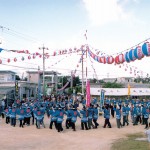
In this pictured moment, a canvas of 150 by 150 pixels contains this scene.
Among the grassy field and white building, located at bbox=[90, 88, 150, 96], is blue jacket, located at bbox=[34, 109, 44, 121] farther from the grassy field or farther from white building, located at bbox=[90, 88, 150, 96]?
white building, located at bbox=[90, 88, 150, 96]

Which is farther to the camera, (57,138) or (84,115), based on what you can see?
(84,115)

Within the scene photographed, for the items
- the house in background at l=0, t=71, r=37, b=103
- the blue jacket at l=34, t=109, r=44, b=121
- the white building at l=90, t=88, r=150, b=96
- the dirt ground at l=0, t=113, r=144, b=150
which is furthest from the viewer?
the white building at l=90, t=88, r=150, b=96

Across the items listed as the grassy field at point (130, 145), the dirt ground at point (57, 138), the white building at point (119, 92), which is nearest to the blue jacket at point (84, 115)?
the dirt ground at point (57, 138)

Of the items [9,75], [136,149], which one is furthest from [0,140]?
[9,75]

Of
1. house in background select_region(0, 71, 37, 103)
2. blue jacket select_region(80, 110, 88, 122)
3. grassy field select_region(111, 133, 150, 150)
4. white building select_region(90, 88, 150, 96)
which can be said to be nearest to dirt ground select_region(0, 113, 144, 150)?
grassy field select_region(111, 133, 150, 150)

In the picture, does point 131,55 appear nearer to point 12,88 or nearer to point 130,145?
point 130,145

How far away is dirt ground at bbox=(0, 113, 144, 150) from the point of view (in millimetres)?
14922

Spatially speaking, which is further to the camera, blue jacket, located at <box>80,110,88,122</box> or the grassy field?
blue jacket, located at <box>80,110,88,122</box>

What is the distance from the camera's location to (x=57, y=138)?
17312mm

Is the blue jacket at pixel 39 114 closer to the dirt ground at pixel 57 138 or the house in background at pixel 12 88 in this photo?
the dirt ground at pixel 57 138

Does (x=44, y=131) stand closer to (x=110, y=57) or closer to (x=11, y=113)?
(x=11, y=113)

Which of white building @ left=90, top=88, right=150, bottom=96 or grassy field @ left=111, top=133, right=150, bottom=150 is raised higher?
white building @ left=90, top=88, right=150, bottom=96

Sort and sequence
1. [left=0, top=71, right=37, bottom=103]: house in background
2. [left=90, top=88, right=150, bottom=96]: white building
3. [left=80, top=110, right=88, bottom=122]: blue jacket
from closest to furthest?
[left=80, top=110, right=88, bottom=122]: blue jacket, [left=0, top=71, right=37, bottom=103]: house in background, [left=90, top=88, right=150, bottom=96]: white building

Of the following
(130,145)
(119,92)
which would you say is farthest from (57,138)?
(119,92)
